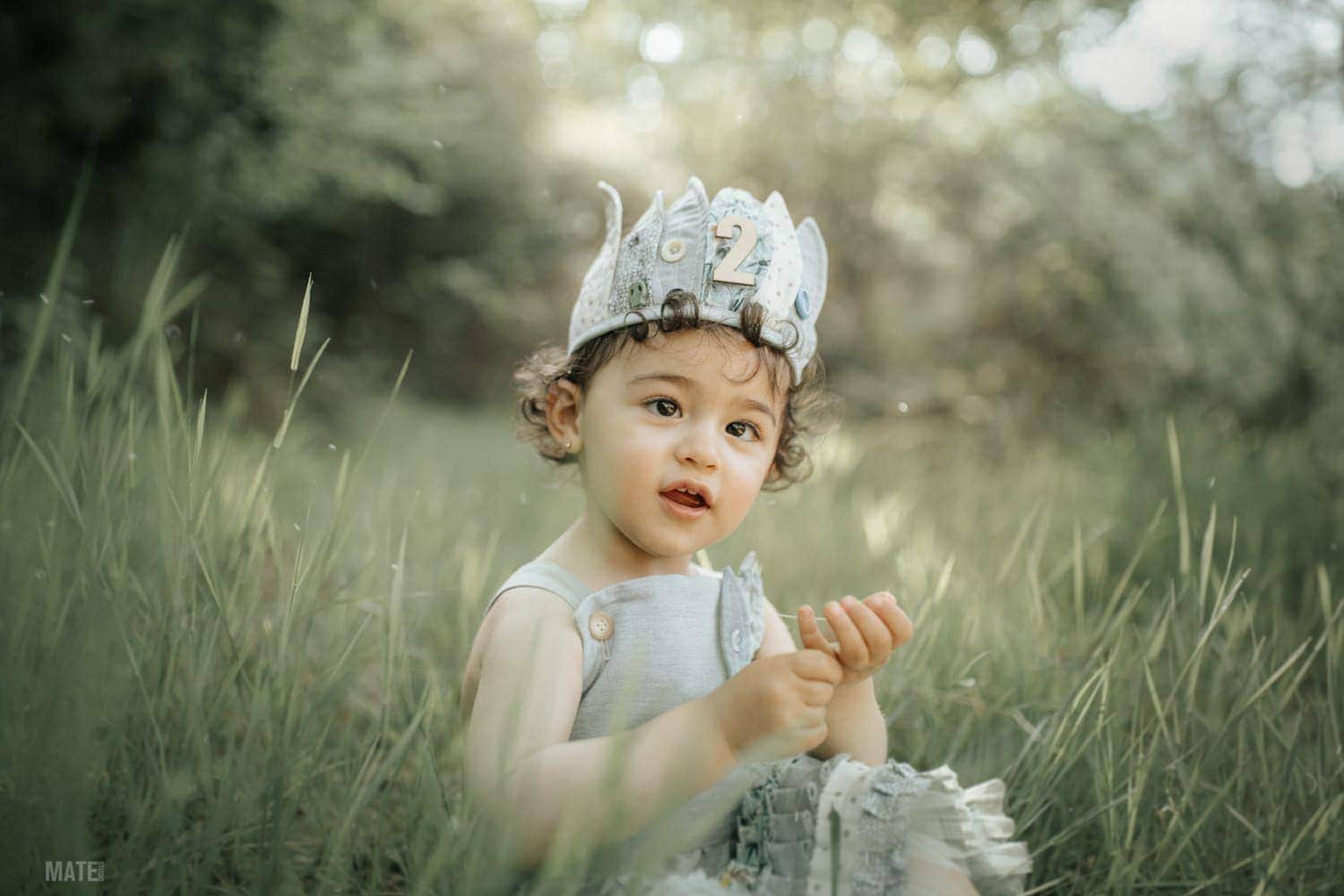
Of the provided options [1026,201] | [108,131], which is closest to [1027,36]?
[1026,201]

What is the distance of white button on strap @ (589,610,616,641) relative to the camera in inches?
53.8

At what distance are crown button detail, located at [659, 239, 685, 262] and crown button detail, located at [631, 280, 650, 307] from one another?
58 mm

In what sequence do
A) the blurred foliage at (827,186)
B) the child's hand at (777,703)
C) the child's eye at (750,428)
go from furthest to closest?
the blurred foliage at (827,186) < the child's eye at (750,428) < the child's hand at (777,703)

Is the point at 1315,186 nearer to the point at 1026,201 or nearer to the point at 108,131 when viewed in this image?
the point at 1026,201

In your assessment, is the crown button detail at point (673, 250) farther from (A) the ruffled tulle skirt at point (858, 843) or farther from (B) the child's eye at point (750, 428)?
(A) the ruffled tulle skirt at point (858, 843)

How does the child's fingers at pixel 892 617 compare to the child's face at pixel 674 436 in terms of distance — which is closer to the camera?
the child's fingers at pixel 892 617

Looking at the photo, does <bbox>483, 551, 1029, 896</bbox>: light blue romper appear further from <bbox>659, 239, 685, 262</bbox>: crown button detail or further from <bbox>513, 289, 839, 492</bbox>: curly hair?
<bbox>659, 239, 685, 262</bbox>: crown button detail

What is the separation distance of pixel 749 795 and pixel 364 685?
3.59 ft

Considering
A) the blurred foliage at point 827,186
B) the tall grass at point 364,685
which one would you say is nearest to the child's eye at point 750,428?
the tall grass at point 364,685

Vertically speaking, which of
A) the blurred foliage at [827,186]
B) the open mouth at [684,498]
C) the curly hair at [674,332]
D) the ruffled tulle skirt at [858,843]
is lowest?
the ruffled tulle skirt at [858,843]

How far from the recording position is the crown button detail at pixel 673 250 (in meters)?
1.50

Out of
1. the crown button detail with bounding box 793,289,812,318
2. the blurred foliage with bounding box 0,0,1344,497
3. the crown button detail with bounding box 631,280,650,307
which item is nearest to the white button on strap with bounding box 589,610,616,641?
the crown button detail with bounding box 631,280,650,307

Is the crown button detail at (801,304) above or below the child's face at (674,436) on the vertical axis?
above

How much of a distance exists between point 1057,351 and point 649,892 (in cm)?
558
